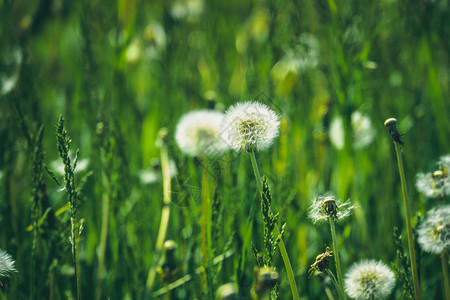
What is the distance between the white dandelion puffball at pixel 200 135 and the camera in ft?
3.65

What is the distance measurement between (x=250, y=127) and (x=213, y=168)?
25 centimetres

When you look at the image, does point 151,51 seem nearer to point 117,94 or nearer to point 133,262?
point 117,94

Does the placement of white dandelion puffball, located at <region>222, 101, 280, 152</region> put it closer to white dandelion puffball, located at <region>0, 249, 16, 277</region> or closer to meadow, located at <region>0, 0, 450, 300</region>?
meadow, located at <region>0, 0, 450, 300</region>

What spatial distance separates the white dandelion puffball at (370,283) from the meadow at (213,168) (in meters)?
0.03

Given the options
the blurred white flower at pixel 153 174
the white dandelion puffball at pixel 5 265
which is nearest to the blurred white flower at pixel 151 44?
the blurred white flower at pixel 153 174

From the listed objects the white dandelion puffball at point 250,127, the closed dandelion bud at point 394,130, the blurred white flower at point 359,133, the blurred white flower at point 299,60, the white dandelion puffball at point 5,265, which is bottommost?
the white dandelion puffball at point 5,265

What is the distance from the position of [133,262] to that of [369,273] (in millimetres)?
605

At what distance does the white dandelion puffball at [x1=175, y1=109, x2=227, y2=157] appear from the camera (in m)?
1.11

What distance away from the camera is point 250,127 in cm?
78

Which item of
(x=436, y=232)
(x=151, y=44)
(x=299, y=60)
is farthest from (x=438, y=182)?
(x=151, y=44)

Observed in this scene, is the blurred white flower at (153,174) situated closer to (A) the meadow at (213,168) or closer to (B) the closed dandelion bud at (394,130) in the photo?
(A) the meadow at (213,168)

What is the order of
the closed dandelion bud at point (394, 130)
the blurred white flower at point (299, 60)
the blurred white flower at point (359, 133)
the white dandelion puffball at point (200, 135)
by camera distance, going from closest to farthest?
the closed dandelion bud at point (394, 130) → the white dandelion puffball at point (200, 135) → the blurred white flower at point (359, 133) → the blurred white flower at point (299, 60)

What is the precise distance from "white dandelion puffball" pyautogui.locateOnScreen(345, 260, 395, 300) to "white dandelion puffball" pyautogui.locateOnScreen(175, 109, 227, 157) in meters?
0.46

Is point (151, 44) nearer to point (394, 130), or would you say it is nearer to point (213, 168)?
point (213, 168)
